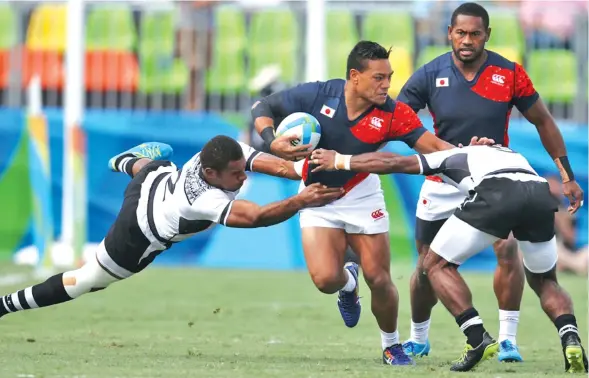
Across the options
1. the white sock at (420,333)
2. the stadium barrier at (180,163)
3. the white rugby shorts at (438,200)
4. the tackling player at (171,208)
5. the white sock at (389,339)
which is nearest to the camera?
the tackling player at (171,208)

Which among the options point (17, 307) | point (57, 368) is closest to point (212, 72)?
point (17, 307)

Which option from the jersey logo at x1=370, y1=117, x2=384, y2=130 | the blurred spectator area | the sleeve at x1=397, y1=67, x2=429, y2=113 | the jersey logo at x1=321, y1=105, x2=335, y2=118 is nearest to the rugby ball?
the jersey logo at x1=321, y1=105, x2=335, y2=118

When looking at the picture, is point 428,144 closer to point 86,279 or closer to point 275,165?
point 275,165

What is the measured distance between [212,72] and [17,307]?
11.9 meters

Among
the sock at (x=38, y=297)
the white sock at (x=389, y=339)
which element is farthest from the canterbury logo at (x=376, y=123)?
the sock at (x=38, y=297)

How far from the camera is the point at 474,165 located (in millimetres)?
9852

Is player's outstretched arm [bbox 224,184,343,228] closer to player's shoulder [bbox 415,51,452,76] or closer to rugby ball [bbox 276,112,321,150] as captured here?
rugby ball [bbox 276,112,321,150]

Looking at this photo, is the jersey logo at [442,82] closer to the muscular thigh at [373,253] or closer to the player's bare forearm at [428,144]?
the player's bare forearm at [428,144]

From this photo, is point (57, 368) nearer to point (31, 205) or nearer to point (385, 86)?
point (385, 86)

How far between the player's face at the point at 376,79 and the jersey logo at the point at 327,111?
1.23ft

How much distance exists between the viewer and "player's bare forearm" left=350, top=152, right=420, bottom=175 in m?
9.77

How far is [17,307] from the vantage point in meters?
10.9

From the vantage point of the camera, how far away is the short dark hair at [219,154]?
991cm

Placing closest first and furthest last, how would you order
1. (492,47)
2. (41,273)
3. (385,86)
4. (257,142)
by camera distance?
1. (385,86)
2. (41,273)
3. (257,142)
4. (492,47)
